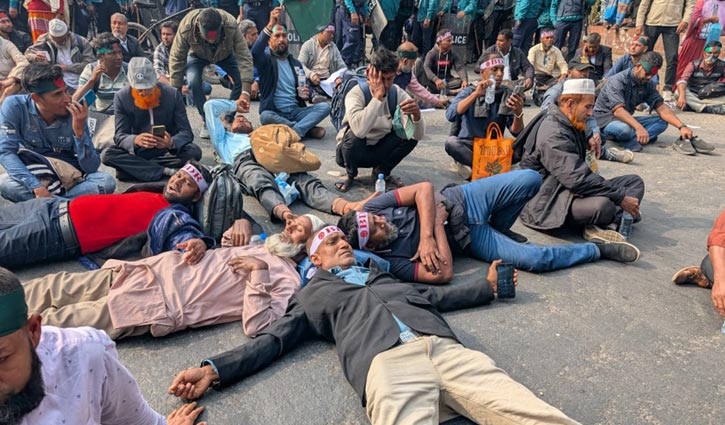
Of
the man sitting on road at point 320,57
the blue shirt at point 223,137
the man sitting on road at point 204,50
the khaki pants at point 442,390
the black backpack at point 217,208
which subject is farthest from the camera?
the man sitting on road at point 320,57

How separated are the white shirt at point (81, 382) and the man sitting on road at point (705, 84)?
1035 cm

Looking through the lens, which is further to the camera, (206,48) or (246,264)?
(206,48)

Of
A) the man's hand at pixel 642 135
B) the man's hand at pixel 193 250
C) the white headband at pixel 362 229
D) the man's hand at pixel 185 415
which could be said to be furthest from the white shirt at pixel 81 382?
the man's hand at pixel 642 135

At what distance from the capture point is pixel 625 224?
4.86 m

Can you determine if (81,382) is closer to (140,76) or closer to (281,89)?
(140,76)

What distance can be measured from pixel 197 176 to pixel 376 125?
6.06 feet

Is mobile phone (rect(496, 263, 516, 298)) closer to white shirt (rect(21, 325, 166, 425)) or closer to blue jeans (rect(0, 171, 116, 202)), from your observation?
white shirt (rect(21, 325, 166, 425))

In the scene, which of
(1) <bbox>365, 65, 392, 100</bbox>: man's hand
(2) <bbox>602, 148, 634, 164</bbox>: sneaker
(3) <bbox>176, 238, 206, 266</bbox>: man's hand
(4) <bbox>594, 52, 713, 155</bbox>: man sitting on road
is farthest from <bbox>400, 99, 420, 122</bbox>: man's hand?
(4) <bbox>594, 52, 713, 155</bbox>: man sitting on road

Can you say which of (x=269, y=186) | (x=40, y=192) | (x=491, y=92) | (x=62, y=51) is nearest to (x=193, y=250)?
(x=269, y=186)

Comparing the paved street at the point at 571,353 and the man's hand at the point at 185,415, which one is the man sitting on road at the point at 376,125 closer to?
the paved street at the point at 571,353

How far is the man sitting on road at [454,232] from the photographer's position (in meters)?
3.94

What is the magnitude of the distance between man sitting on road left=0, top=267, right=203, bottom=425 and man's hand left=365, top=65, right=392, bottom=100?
374cm

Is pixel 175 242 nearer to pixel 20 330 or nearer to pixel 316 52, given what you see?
pixel 20 330

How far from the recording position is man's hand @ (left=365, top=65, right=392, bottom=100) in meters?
5.05
